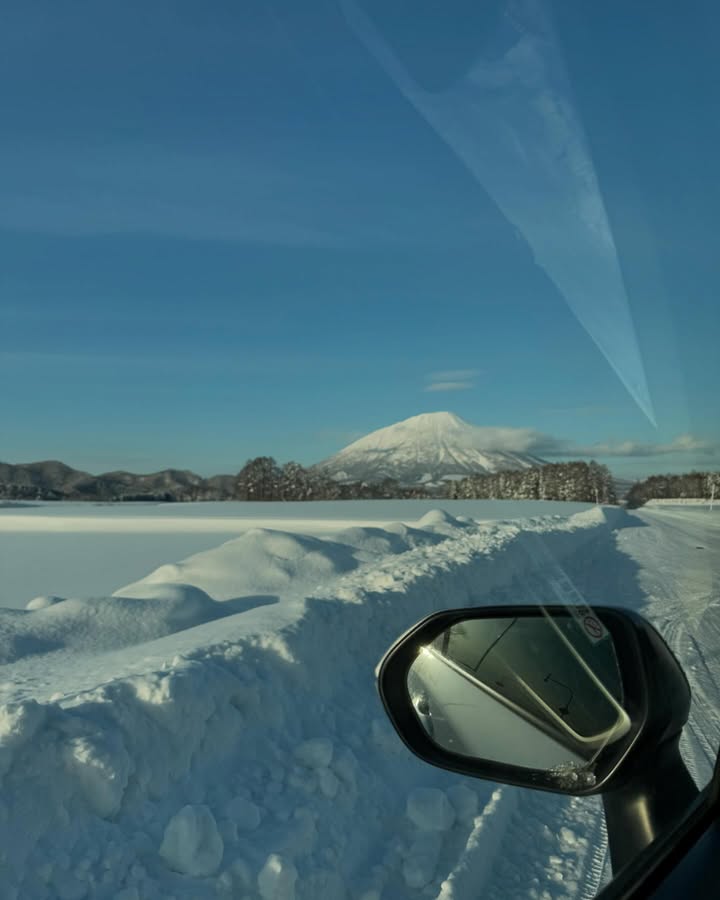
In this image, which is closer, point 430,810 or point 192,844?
point 192,844

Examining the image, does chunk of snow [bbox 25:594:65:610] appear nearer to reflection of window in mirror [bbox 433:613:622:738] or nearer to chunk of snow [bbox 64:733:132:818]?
chunk of snow [bbox 64:733:132:818]

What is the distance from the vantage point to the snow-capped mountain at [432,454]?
8.18ft

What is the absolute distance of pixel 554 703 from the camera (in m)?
2.00

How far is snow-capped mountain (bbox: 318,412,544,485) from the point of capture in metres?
2.49

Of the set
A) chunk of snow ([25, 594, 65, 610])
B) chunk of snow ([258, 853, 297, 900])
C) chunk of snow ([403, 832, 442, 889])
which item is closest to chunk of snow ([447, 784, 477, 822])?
chunk of snow ([403, 832, 442, 889])

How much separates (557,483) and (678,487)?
0.51 m

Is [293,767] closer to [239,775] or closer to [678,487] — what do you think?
[239,775]

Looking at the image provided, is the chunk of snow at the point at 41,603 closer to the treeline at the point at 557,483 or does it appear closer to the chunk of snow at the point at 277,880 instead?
the chunk of snow at the point at 277,880

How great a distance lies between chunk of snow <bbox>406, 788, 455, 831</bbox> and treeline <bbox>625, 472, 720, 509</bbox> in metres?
2.57

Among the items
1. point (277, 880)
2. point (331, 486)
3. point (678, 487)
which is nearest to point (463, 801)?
point (277, 880)

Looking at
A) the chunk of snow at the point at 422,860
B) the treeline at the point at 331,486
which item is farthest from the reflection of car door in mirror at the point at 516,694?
the chunk of snow at the point at 422,860

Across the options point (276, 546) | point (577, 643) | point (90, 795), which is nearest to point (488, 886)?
point (90, 795)

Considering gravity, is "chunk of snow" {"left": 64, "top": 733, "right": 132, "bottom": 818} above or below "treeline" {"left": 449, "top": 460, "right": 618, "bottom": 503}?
below

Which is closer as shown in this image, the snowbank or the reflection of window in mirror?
the reflection of window in mirror
